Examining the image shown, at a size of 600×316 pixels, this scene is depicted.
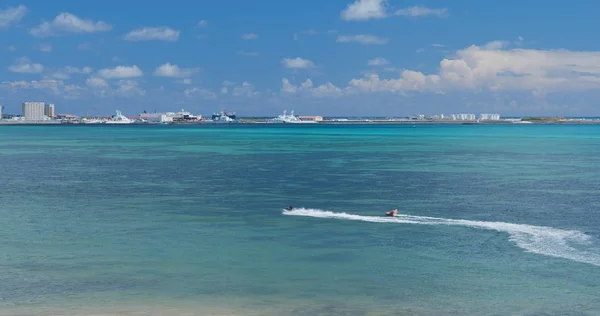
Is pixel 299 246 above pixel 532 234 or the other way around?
the other way around

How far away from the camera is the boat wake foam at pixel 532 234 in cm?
2844

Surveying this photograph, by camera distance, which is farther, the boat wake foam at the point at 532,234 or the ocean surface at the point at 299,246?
the boat wake foam at the point at 532,234

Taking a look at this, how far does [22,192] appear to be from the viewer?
4791cm

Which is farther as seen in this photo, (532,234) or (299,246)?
(532,234)

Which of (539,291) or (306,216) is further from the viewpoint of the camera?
(306,216)

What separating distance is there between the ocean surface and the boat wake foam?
3.8 inches

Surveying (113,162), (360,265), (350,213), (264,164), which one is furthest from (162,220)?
(113,162)

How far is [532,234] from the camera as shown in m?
32.5

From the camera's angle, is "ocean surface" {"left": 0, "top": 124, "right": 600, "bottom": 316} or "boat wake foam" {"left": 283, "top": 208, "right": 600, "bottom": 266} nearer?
"ocean surface" {"left": 0, "top": 124, "right": 600, "bottom": 316}

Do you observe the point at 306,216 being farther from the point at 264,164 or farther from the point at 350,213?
the point at 264,164

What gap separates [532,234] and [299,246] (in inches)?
436

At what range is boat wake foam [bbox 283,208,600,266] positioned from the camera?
28438 mm

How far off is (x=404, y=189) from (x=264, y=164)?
26.2 m

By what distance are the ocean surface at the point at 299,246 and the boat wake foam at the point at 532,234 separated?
0.10 m
